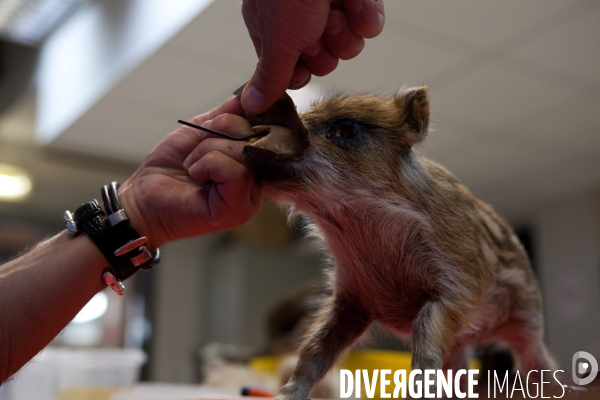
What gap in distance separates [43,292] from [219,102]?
1.89 m

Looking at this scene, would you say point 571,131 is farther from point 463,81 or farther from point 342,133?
point 342,133

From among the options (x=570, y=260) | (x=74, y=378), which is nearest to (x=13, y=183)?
(x=74, y=378)

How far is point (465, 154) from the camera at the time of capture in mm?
3309

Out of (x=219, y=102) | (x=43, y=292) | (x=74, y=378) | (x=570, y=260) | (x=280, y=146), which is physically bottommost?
(x=74, y=378)

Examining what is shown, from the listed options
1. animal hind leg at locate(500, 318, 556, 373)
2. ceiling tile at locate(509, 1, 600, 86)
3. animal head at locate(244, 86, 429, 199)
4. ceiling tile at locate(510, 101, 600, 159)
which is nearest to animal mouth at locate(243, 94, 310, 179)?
animal head at locate(244, 86, 429, 199)

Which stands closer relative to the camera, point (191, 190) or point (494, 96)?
point (191, 190)

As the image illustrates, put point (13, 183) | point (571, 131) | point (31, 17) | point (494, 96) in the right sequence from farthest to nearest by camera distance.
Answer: point (13, 183) < point (31, 17) < point (571, 131) < point (494, 96)

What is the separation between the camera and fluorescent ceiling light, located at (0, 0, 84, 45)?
304 centimetres

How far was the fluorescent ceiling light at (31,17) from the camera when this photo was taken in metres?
3.04

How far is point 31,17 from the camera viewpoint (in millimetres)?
3164

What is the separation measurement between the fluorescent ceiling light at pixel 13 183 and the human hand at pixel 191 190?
11.2 ft

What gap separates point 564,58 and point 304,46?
202cm

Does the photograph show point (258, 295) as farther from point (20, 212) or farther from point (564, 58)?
point (564, 58)

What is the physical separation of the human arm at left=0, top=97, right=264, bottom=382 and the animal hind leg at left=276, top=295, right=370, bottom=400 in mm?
170
